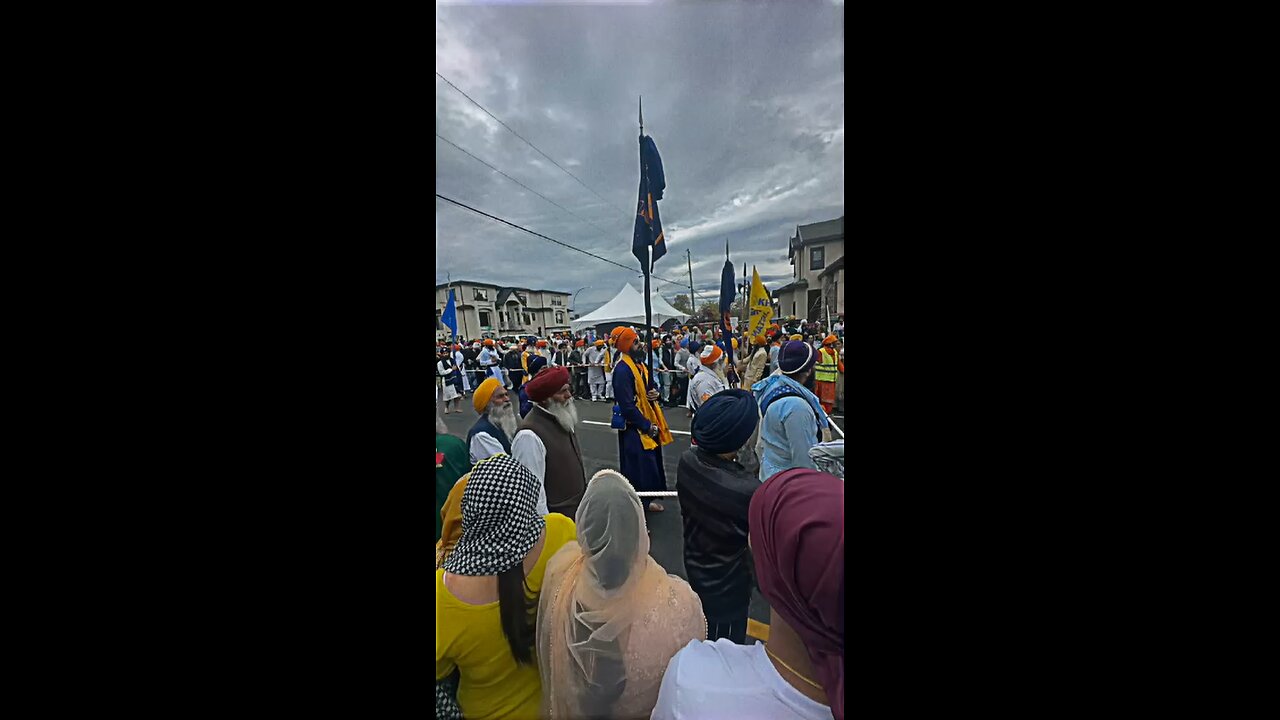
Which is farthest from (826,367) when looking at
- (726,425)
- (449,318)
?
(726,425)

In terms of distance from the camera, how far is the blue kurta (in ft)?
10.2

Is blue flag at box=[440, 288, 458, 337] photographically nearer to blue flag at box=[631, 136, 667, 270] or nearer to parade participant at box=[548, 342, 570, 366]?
blue flag at box=[631, 136, 667, 270]

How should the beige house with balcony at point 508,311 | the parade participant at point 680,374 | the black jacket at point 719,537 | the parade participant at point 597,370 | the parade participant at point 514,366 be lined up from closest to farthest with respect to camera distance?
1. the black jacket at point 719,537
2. the parade participant at point 680,374
3. the parade participant at point 597,370
4. the parade participant at point 514,366
5. the beige house with balcony at point 508,311

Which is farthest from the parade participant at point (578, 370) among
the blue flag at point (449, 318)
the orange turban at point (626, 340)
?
the orange turban at point (626, 340)

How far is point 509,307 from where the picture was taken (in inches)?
527

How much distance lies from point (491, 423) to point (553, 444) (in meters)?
0.40

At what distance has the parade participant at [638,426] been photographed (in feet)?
10.3

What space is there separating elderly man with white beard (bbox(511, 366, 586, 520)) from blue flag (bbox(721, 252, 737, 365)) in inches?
70.2

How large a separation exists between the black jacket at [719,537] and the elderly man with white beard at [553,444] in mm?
988

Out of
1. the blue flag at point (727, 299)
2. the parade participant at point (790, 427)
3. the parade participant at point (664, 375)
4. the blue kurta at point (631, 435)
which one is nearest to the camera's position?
the parade participant at point (790, 427)

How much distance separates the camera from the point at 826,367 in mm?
6293

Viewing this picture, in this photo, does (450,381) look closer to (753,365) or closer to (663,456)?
(663,456)

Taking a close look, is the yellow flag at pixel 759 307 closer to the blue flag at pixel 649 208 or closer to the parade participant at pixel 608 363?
the blue flag at pixel 649 208

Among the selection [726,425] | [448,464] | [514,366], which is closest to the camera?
[726,425]
